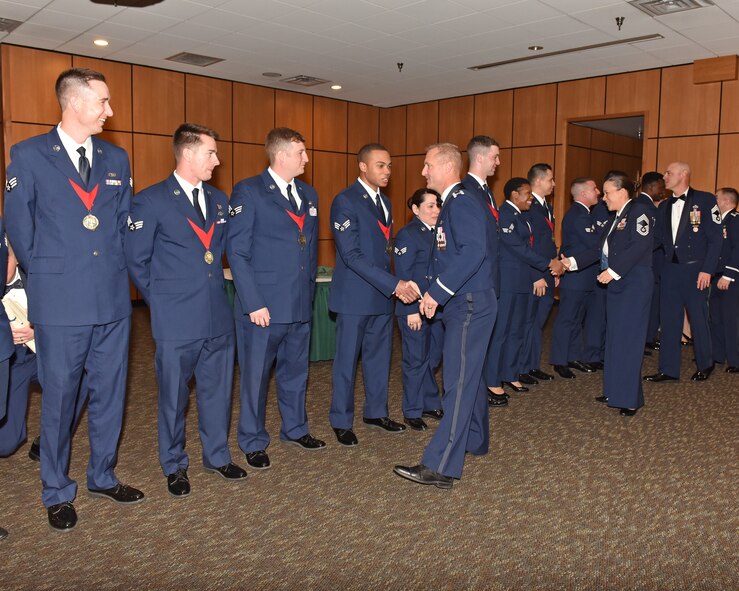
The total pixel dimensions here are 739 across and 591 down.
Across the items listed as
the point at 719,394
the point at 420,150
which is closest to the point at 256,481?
the point at 719,394

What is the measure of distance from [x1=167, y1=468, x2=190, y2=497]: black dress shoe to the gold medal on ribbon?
134 centimetres

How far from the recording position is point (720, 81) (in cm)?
902

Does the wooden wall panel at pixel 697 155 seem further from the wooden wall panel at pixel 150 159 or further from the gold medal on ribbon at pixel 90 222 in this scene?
the gold medal on ribbon at pixel 90 222

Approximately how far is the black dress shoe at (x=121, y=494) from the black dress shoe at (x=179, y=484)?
0.49 feet

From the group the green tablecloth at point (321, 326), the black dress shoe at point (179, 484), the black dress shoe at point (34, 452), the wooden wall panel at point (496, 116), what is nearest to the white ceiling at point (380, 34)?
the wooden wall panel at point (496, 116)

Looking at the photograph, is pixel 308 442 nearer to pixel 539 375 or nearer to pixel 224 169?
pixel 539 375

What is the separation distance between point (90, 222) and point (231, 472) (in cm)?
153

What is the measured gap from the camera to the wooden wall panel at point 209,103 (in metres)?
10.6

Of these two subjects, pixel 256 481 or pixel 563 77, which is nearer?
pixel 256 481

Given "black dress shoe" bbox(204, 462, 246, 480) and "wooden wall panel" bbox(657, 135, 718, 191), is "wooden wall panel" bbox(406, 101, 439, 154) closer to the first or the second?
"wooden wall panel" bbox(657, 135, 718, 191)

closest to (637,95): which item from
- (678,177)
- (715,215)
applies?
(678,177)

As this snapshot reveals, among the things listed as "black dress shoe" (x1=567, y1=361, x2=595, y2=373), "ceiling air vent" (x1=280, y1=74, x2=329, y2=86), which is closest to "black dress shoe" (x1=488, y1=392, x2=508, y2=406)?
"black dress shoe" (x1=567, y1=361, x2=595, y2=373)

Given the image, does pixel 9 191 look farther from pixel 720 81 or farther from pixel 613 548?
Answer: pixel 720 81

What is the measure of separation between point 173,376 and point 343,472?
111 centimetres
